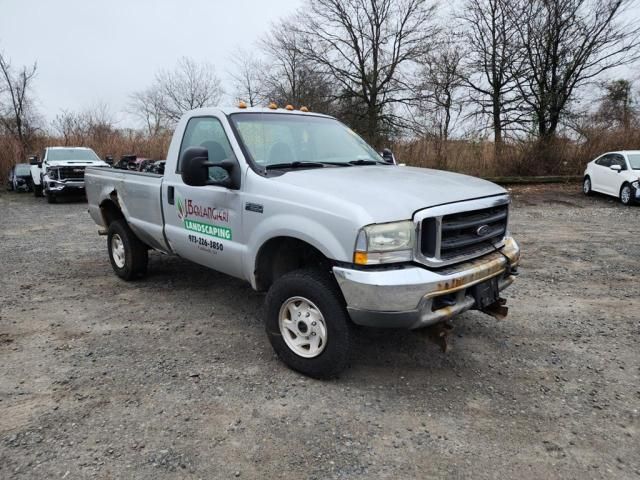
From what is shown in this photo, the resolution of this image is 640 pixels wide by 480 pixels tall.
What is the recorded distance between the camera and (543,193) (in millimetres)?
16516

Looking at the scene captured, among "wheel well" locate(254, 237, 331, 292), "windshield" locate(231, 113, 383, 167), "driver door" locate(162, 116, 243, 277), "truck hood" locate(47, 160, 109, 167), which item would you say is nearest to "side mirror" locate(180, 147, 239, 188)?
"driver door" locate(162, 116, 243, 277)

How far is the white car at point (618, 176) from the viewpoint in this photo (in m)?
13.1

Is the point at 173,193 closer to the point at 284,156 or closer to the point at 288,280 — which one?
the point at 284,156

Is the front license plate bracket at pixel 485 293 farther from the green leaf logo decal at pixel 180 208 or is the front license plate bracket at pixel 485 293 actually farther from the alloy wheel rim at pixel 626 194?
the alloy wheel rim at pixel 626 194

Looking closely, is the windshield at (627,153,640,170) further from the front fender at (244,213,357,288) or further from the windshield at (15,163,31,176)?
the windshield at (15,163,31,176)

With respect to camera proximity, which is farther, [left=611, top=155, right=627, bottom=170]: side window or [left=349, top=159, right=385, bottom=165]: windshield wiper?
[left=611, top=155, right=627, bottom=170]: side window

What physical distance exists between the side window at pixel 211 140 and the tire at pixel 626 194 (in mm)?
13083

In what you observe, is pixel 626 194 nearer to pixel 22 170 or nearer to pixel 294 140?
pixel 294 140

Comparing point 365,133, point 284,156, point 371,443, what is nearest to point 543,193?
point 365,133

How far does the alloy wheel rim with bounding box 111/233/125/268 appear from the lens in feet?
19.5

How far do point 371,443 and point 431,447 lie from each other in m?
0.35

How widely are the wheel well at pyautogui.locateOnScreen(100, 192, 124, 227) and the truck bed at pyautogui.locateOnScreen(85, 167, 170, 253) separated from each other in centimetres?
4

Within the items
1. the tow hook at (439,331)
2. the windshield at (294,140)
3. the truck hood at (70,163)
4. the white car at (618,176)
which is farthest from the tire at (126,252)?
the white car at (618,176)

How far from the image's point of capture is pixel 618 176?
13773 millimetres
